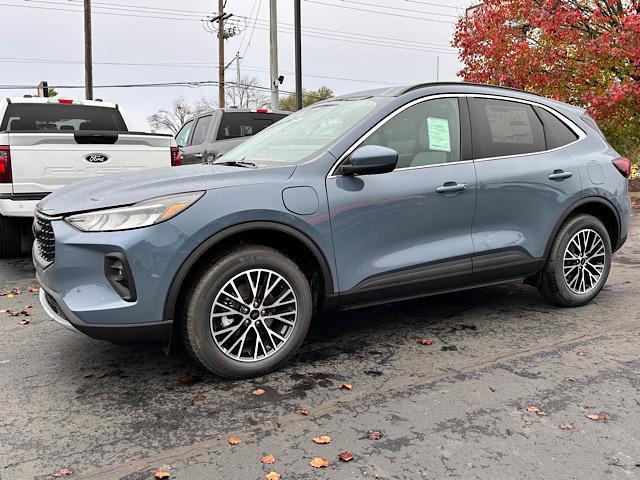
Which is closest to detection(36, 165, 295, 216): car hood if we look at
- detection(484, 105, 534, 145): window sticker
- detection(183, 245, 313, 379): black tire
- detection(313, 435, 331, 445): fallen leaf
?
detection(183, 245, 313, 379): black tire

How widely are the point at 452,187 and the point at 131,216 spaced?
2.16 metres

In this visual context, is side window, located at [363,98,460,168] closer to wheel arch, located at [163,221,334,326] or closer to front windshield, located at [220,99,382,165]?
front windshield, located at [220,99,382,165]

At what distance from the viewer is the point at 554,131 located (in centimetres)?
484

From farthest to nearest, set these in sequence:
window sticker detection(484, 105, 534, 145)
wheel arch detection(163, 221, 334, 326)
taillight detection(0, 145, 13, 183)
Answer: taillight detection(0, 145, 13, 183) < window sticker detection(484, 105, 534, 145) < wheel arch detection(163, 221, 334, 326)

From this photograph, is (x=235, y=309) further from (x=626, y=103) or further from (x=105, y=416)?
(x=626, y=103)

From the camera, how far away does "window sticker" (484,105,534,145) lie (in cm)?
451

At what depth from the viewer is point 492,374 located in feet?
11.9

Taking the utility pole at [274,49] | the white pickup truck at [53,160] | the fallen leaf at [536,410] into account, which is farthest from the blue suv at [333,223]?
the utility pole at [274,49]

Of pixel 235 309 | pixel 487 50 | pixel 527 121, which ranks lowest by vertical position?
pixel 235 309

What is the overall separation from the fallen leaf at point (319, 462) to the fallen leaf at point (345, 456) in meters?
0.07

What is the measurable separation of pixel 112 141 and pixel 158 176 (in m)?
3.26

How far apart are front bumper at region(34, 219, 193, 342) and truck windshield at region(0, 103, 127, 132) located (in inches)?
219

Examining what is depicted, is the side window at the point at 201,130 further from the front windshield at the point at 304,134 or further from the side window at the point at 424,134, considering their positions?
the side window at the point at 424,134

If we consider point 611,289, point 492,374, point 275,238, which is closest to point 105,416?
point 275,238
